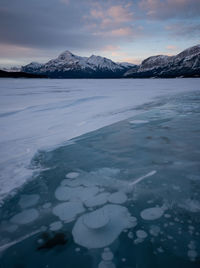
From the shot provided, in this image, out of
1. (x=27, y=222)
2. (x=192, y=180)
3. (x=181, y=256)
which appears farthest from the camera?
(x=192, y=180)

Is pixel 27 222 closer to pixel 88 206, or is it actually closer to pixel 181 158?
pixel 88 206

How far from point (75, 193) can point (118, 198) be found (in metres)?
0.60

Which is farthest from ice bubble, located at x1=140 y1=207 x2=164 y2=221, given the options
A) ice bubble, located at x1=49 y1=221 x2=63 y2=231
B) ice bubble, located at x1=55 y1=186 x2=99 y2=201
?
ice bubble, located at x1=49 y1=221 x2=63 y2=231

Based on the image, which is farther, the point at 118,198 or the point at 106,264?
the point at 118,198

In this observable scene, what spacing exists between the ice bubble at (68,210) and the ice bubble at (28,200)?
339 mm

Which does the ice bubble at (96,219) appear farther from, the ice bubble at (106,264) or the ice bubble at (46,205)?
the ice bubble at (46,205)

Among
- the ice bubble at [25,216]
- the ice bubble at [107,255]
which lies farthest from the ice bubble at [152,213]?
the ice bubble at [25,216]

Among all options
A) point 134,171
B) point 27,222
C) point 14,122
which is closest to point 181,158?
point 134,171

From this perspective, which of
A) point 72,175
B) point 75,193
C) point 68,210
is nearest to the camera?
point 68,210

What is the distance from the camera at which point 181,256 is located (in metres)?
1.57

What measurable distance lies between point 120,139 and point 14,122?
3.84 m

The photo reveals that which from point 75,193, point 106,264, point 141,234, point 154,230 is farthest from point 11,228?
point 154,230

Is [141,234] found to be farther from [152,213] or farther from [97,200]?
[97,200]

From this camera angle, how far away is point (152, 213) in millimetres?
2074
